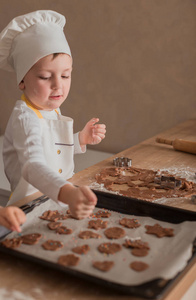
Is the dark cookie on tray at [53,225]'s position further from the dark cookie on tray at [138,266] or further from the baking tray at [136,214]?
the dark cookie on tray at [138,266]

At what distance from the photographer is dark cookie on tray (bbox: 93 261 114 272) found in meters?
0.69

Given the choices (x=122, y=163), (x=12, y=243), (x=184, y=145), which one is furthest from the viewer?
(x=184, y=145)

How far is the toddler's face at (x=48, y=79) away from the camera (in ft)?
3.40

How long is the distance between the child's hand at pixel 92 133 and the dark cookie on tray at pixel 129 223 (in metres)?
0.46

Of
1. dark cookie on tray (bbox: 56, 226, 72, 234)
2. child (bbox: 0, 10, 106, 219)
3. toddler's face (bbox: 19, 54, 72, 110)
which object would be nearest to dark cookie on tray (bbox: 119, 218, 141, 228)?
dark cookie on tray (bbox: 56, 226, 72, 234)

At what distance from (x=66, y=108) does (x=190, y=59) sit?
865mm

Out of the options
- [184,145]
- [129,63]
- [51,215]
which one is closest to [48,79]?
[51,215]

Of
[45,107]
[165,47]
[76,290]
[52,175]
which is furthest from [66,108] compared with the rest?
[76,290]

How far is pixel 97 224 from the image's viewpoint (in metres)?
0.87

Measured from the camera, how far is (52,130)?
1.16 meters

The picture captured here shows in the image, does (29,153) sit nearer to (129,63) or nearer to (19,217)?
(19,217)

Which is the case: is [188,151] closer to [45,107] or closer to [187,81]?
[45,107]

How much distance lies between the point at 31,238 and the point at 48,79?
444mm

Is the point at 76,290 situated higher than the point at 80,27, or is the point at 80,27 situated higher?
the point at 80,27
